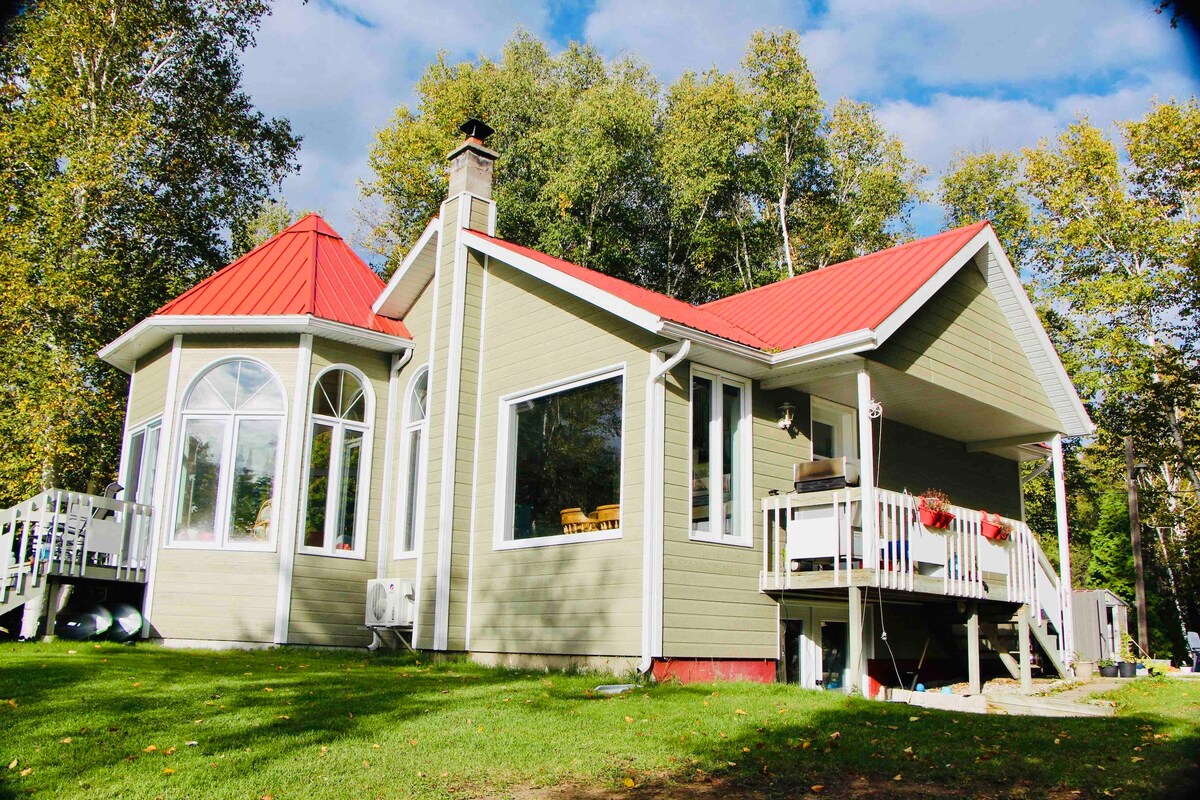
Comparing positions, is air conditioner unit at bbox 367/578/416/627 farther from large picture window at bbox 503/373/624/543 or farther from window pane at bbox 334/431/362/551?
large picture window at bbox 503/373/624/543

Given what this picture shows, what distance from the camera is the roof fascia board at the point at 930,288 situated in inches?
391

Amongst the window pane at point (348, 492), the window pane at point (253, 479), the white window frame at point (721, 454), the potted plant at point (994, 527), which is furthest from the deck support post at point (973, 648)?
the window pane at point (253, 479)

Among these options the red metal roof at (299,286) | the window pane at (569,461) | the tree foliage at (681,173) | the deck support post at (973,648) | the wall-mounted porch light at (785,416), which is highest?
the tree foliage at (681,173)

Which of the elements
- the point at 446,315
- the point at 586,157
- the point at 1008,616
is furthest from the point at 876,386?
the point at 586,157

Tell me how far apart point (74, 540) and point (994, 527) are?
11.1m

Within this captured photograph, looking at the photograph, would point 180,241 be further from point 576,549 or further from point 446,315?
point 576,549

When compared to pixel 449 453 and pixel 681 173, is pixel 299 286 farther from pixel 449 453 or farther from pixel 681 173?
pixel 681 173

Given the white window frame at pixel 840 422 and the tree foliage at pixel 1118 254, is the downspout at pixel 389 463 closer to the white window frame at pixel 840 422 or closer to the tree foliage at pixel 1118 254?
the white window frame at pixel 840 422

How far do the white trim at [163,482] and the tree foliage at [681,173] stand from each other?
14.1 m

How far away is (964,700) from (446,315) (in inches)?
305

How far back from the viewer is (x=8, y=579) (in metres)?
11.3

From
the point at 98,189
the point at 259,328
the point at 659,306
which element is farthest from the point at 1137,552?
the point at 98,189

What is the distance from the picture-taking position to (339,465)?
41.9ft

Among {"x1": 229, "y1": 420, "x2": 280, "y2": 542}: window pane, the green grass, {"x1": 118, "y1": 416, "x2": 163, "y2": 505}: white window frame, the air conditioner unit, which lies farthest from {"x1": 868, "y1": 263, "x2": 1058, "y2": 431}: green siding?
{"x1": 118, "y1": 416, "x2": 163, "y2": 505}: white window frame
